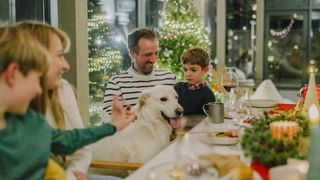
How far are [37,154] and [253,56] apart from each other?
7.97m

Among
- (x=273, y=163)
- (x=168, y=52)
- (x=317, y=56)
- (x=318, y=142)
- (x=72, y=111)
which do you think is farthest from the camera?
(x=317, y=56)

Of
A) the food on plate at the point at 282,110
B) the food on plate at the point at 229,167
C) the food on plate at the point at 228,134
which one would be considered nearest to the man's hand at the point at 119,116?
the food on plate at the point at 229,167

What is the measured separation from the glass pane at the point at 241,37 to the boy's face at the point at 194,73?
5952 mm

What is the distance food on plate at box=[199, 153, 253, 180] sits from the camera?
1239 millimetres

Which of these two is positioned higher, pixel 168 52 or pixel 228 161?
pixel 168 52

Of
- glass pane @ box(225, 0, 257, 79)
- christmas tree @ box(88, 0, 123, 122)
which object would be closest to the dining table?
christmas tree @ box(88, 0, 123, 122)

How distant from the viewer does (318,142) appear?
1.16m

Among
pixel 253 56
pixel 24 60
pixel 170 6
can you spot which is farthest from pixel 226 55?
pixel 24 60

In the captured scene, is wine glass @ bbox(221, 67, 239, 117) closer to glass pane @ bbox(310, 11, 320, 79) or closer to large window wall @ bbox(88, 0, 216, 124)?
large window wall @ bbox(88, 0, 216, 124)

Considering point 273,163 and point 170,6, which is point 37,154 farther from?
point 170,6

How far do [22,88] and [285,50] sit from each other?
8.22 metres

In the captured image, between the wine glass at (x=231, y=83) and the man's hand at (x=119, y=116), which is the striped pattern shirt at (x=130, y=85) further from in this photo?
the man's hand at (x=119, y=116)

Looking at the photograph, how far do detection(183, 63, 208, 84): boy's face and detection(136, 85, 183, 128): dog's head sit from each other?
0.64 metres

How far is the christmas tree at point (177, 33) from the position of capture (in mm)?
6371
